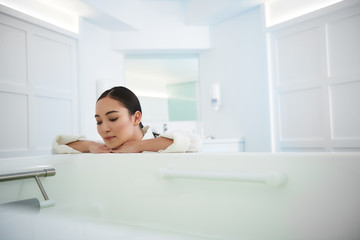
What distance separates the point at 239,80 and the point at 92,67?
170 centimetres

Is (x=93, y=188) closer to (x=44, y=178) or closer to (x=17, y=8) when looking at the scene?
(x=44, y=178)

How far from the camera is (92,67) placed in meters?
3.56

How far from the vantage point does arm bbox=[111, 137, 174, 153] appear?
126 centimetres

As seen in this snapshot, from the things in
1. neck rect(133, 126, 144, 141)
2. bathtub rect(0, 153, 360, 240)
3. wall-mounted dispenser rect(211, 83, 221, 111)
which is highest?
wall-mounted dispenser rect(211, 83, 221, 111)

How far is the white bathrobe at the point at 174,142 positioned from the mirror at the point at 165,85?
245cm

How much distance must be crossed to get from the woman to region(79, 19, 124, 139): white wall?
6.90 ft

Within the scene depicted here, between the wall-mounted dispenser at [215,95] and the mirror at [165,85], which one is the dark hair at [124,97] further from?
the mirror at [165,85]

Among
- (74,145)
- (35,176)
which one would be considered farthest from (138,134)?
(35,176)

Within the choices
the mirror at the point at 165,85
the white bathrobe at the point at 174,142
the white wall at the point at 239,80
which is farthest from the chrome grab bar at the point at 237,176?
the mirror at the point at 165,85

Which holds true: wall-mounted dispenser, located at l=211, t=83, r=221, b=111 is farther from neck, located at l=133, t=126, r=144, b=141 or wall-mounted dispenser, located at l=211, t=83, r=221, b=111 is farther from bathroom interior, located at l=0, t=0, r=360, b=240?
neck, located at l=133, t=126, r=144, b=141

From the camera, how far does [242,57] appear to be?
3.57 m

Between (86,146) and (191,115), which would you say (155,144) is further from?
(191,115)

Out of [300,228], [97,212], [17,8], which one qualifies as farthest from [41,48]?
[300,228]

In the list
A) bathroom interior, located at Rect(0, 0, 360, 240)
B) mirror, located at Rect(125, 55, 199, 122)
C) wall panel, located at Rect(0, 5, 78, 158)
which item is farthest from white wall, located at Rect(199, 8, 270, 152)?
wall panel, located at Rect(0, 5, 78, 158)
